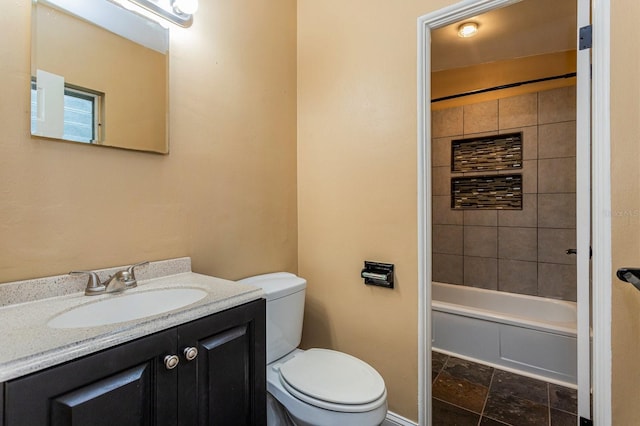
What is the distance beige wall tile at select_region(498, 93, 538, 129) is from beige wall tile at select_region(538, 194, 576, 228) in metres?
0.66

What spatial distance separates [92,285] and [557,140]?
322 centimetres

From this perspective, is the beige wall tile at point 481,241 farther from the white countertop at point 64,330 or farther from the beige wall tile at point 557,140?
the white countertop at point 64,330

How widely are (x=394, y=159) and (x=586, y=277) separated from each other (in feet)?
2.97

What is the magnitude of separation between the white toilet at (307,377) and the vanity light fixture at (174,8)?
4.00 feet

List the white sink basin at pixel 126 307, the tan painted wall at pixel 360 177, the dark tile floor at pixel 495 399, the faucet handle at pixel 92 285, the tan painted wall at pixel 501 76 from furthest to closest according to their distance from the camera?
the tan painted wall at pixel 501 76
the dark tile floor at pixel 495 399
the tan painted wall at pixel 360 177
the faucet handle at pixel 92 285
the white sink basin at pixel 126 307

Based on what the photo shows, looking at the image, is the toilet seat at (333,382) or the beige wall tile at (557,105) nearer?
the toilet seat at (333,382)

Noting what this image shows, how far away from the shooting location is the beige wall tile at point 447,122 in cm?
299

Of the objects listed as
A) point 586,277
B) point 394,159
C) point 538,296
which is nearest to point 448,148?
point 538,296

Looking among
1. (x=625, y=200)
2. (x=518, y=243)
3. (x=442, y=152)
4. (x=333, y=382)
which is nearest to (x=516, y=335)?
(x=518, y=243)

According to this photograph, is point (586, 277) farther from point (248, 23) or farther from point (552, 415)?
point (248, 23)

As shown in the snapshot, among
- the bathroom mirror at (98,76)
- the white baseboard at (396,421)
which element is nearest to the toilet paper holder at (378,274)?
the white baseboard at (396,421)

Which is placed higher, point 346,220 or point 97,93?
point 97,93

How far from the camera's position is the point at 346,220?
1.74m

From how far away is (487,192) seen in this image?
2.86 meters
